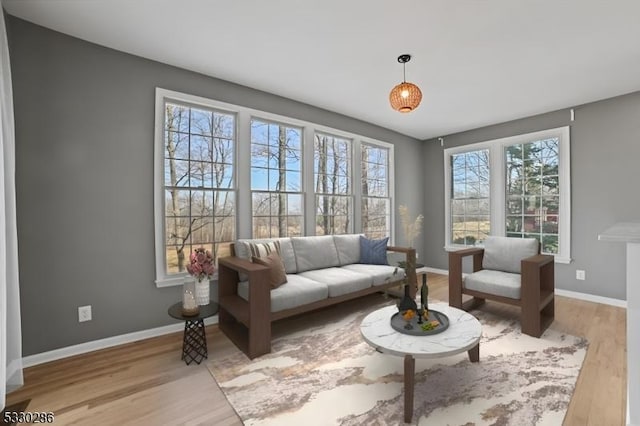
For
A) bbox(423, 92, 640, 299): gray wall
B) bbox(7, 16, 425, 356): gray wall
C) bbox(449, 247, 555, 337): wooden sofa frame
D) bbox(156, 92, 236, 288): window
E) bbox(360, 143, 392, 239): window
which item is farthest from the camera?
bbox(360, 143, 392, 239): window

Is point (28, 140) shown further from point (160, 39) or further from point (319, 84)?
point (319, 84)

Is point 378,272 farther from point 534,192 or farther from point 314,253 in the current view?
point 534,192

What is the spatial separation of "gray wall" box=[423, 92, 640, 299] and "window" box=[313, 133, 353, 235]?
2907 mm

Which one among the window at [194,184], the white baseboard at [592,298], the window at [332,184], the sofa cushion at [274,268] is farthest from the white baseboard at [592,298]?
the window at [194,184]

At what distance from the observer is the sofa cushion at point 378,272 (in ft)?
10.8

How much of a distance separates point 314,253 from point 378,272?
2.61 feet

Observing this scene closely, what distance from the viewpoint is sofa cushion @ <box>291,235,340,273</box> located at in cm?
339

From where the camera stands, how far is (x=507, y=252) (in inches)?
132

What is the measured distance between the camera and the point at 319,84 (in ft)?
10.8

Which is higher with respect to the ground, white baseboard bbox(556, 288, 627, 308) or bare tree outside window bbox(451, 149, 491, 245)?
bare tree outside window bbox(451, 149, 491, 245)

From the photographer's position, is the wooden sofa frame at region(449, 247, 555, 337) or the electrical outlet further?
the wooden sofa frame at region(449, 247, 555, 337)

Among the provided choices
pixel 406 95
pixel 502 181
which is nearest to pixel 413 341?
pixel 406 95

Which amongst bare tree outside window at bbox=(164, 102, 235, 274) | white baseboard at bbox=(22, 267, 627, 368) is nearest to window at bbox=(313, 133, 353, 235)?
bare tree outside window at bbox=(164, 102, 235, 274)

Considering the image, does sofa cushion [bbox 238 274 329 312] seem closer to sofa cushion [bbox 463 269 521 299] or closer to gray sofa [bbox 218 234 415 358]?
gray sofa [bbox 218 234 415 358]
